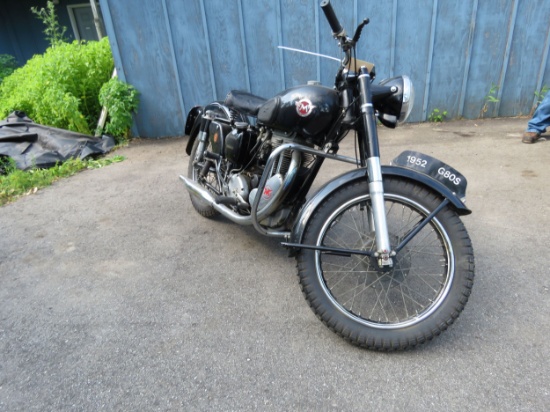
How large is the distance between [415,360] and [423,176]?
89cm

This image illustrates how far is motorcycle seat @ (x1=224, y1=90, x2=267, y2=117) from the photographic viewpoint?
8.56 ft

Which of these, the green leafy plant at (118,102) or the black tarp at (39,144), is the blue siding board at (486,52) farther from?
the black tarp at (39,144)

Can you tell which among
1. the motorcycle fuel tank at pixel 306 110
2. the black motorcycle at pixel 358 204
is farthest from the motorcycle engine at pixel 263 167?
the motorcycle fuel tank at pixel 306 110

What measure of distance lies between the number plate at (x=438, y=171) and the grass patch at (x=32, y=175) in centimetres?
401

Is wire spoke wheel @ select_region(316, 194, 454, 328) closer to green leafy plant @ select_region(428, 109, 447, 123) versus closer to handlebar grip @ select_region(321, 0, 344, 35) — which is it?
handlebar grip @ select_region(321, 0, 344, 35)

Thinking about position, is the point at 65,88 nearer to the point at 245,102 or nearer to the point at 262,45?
the point at 262,45

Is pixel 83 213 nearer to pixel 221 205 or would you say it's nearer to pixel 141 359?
pixel 221 205

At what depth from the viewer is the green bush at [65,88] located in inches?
204

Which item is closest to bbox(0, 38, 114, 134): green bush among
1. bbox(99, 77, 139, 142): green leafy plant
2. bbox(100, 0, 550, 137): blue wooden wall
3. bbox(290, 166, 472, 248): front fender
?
bbox(99, 77, 139, 142): green leafy plant

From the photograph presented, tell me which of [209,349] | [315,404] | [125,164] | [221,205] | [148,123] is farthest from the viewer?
[148,123]

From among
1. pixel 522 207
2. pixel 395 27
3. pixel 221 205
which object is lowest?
pixel 522 207

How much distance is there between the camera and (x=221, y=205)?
106 inches

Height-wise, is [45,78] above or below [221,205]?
above

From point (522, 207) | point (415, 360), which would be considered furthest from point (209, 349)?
point (522, 207)
